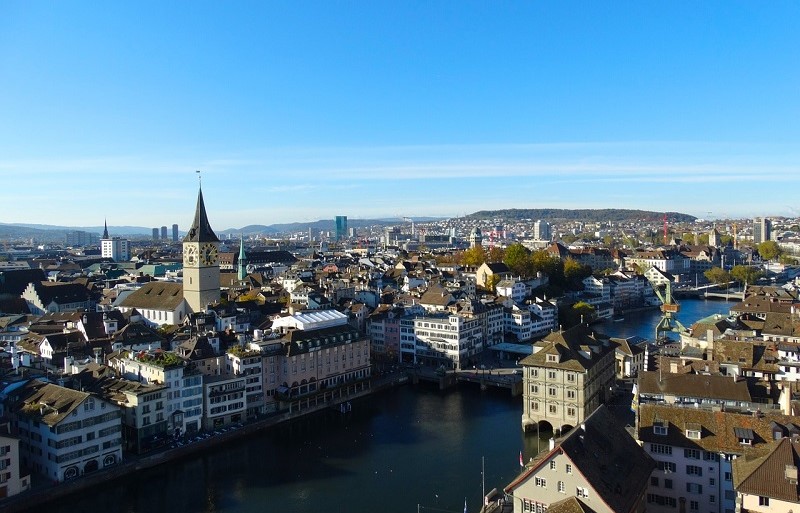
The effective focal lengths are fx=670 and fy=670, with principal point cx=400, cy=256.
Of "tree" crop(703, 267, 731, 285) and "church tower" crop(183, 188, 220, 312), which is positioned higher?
"church tower" crop(183, 188, 220, 312)

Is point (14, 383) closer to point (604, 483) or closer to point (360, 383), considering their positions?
point (360, 383)

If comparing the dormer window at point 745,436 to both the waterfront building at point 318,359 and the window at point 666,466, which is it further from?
the waterfront building at point 318,359

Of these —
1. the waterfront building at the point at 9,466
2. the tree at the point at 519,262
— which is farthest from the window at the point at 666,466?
the tree at the point at 519,262

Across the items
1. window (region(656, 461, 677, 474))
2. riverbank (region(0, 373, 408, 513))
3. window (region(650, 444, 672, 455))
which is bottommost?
riverbank (region(0, 373, 408, 513))

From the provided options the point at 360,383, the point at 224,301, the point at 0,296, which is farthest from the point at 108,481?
the point at 0,296

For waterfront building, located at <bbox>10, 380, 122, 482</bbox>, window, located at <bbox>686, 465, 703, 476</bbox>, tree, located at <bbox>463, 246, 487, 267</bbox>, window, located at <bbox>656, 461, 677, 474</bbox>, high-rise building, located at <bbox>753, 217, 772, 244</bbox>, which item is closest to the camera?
window, located at <bbox>686, 465, 703, 476</bbox>

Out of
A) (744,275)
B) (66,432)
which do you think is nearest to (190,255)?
(66,432)

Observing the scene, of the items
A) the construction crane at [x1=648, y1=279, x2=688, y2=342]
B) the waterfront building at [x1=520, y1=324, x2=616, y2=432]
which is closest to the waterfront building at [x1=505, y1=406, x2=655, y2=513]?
the waterfront building at [x1=520, y1=324, x2=616, y2=432]

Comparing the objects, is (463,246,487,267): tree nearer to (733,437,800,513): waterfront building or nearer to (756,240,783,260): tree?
(756,240,783,260): tree
